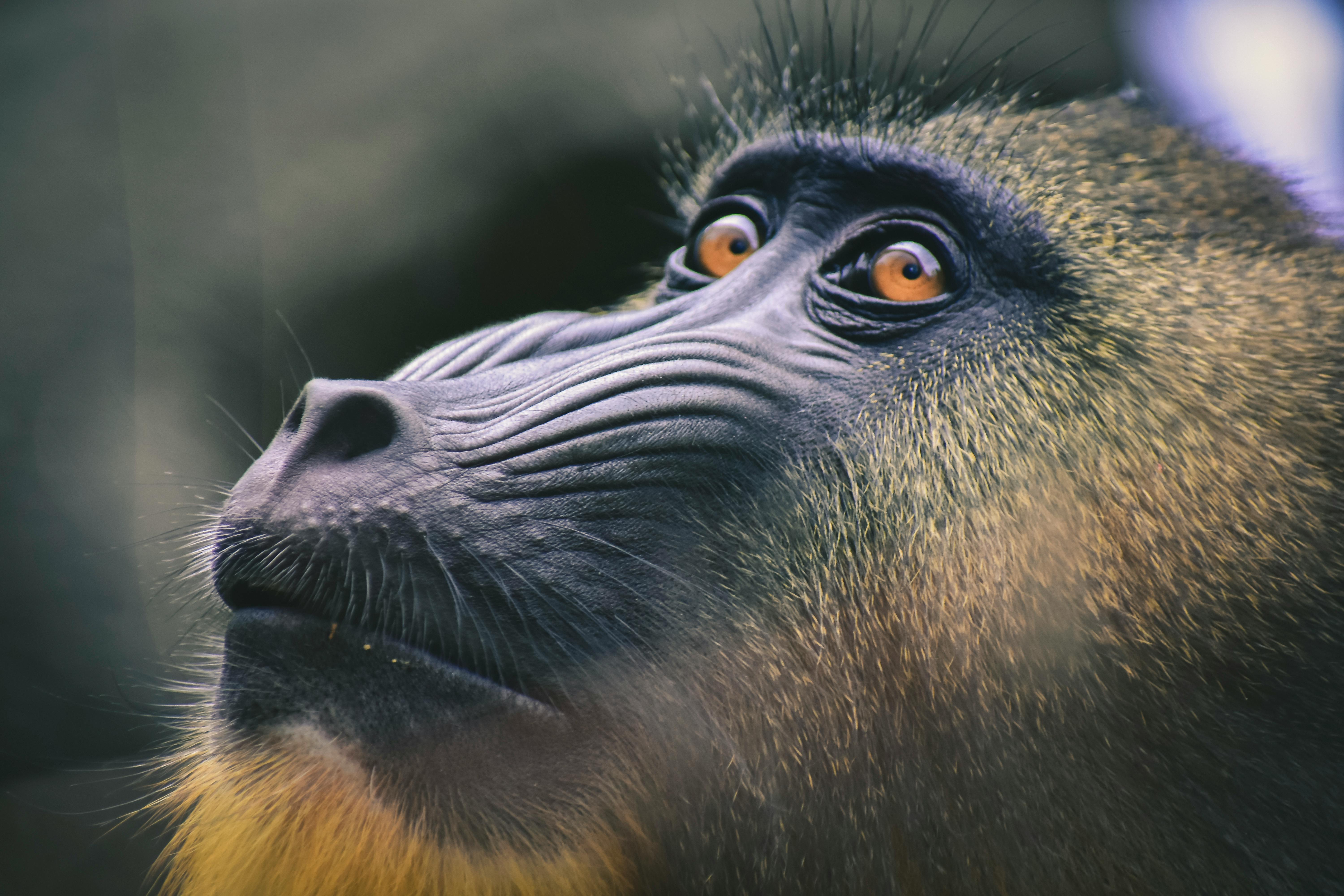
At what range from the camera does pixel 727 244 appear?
2.04 meters

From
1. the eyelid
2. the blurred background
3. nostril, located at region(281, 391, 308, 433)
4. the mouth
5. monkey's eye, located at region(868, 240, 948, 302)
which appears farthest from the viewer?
the blurred background

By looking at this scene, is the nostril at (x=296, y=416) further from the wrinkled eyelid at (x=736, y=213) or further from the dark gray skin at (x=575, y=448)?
the wrinkled eyelid at (x=736, y=213)

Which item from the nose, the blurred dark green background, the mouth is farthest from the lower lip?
the blurred dark green background

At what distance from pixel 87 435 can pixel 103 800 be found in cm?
118

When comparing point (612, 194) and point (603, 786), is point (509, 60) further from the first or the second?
point (603, 786)

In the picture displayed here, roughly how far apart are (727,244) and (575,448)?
34.2 inches

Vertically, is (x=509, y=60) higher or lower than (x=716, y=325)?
higher

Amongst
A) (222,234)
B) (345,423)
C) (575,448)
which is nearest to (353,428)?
(345,423)

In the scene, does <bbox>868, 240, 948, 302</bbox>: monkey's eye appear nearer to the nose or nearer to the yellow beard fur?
the nose

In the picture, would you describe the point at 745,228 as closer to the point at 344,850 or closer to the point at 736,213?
the point at 736,213

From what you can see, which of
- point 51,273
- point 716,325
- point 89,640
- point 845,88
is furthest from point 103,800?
point 845,88

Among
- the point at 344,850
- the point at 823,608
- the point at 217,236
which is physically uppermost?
the point at 217,236

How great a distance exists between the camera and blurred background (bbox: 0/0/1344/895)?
9.68ft

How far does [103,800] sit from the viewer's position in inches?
116
